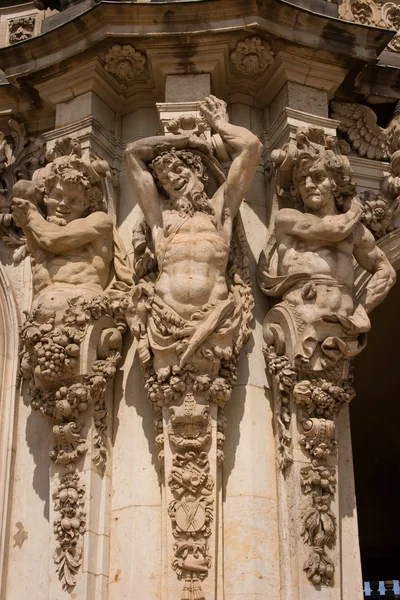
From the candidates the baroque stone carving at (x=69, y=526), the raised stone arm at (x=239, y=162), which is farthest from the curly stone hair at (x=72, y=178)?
the baroque stone carving at (x=69, y=526)

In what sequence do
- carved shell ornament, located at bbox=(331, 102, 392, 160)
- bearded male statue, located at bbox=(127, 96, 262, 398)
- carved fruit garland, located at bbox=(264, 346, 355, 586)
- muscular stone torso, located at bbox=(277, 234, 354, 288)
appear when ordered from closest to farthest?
1. carved fruit garland, located at bbox=(264, 346, 355, 586)
2. bearded male statue, located at bbox=(127, 96, 262, 398)
3. muscular stone torso, located at bbox=(277, 234, 354, 288)
4. carved shell ornament, located at bbox=(331, 102, 392, 160)

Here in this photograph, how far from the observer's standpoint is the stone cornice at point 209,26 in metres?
9.39

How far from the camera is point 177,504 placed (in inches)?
318

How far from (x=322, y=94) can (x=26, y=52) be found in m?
2.49

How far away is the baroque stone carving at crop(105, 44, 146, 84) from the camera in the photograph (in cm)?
955

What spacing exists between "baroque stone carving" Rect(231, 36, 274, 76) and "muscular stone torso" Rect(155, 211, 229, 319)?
151 centimetres

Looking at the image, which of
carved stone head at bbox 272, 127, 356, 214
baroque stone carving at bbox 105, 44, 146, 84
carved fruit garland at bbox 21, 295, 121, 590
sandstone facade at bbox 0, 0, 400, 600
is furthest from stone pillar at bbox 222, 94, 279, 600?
baroque stone carving at bbox 105, 44, 146, 84

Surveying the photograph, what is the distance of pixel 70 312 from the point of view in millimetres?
8680

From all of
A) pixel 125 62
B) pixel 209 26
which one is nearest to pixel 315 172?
pixel 209 26

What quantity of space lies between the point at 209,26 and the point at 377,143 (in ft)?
6.19

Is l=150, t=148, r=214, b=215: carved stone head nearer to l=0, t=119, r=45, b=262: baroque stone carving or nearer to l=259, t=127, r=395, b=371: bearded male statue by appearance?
l=259, t=127, r=395, b=371: bearded male statue

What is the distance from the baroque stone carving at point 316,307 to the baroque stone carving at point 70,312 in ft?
4.03

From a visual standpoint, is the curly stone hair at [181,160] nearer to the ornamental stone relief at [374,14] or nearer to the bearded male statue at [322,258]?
the bearded male statue at [322,258]

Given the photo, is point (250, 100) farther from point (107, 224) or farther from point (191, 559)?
point (191, 559)
